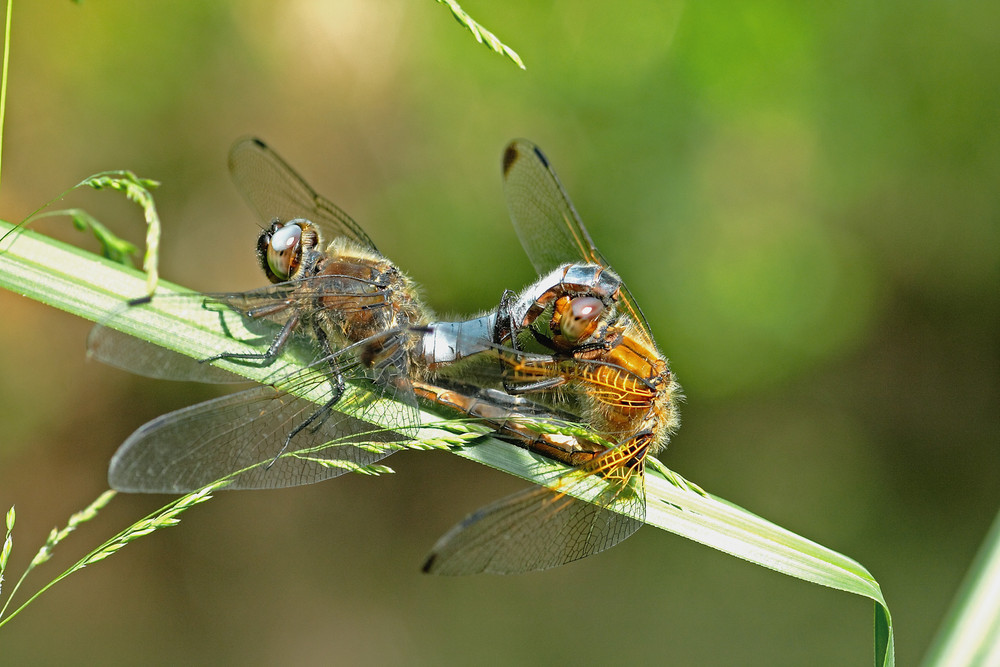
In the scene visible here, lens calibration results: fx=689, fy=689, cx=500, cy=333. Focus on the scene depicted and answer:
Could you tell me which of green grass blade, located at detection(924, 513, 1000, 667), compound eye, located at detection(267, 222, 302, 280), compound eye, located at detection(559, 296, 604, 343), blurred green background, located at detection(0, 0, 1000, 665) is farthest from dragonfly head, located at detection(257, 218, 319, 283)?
green grass blade, located at detection(924, 513, 1000, 667)

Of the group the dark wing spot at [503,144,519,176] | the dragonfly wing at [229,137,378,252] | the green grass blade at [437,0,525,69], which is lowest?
the dragonfly wing at [229,137,378,252]

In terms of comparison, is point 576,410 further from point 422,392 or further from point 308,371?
point 308,371

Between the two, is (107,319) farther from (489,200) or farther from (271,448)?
(489,200)

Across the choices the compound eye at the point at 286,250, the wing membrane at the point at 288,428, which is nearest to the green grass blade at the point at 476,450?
A: the wing membrane at the point at 288,428

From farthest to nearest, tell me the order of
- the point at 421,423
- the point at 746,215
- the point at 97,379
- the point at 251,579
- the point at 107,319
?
the point at 251,579
the point at 97,379
the point at 746,215
the point at 421,423
the point at 107,319

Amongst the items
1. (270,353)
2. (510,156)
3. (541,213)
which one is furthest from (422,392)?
(510,156)

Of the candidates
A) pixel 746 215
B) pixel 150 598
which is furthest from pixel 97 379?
pixel 746 215

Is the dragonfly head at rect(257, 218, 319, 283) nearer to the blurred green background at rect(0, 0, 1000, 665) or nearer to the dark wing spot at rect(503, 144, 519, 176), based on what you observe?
the dark wing spot at rect(503, 144, 519, 176)
